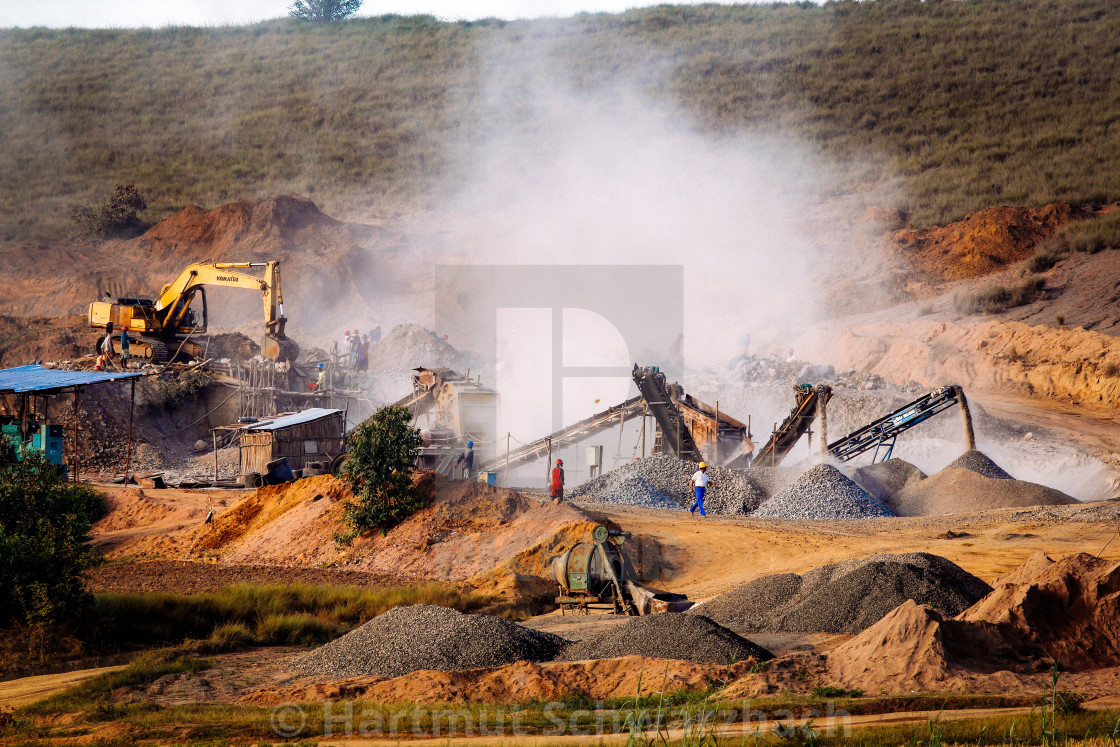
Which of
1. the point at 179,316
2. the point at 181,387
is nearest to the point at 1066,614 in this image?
the point at 181,387

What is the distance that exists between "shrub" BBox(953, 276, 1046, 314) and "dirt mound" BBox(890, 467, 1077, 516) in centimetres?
1551

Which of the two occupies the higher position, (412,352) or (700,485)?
(412,352)

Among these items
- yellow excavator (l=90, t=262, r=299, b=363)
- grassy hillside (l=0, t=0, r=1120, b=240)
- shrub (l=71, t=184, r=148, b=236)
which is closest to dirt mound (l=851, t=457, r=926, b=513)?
yellow excavator (l=90, t=262, r=299, b=363)

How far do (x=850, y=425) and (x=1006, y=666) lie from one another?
69.7 feet

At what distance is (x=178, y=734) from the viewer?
735 centimetres

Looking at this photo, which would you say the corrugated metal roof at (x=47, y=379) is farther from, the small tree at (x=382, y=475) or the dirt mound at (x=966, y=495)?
the dirt mound at (x=966, y=495)

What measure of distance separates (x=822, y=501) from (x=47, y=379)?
60.0 feet

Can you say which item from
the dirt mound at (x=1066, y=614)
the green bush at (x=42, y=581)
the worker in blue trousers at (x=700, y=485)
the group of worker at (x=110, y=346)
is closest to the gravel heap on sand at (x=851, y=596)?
the dirt mound at (x=1066, y=614)

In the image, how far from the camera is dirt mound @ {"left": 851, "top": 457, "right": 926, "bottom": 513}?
21.7 m

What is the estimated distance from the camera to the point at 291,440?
22641 millimetres

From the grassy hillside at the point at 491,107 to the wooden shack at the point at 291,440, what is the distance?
31476 mm

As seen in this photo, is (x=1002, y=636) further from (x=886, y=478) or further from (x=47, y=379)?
(x=47, y=379)

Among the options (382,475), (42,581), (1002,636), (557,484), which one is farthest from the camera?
(557,484)

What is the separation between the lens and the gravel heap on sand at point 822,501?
1973cm
